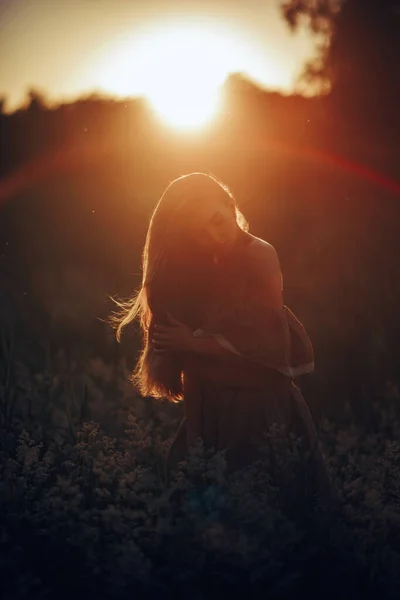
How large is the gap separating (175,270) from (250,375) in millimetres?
610

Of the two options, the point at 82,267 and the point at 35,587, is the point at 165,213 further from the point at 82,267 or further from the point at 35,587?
the point at 82,267

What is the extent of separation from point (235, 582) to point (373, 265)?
5.53m

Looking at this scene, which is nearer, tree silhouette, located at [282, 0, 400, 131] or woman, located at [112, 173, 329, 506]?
woman, located at [112, 173, 329, 506]

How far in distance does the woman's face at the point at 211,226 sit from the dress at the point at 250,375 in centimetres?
10

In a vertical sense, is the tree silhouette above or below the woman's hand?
above

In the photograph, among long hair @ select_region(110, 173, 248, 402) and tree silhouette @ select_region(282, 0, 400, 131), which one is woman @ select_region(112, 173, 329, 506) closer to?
long hair @ select_region(110, 173, 248, 402)

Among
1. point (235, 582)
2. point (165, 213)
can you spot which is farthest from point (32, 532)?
point (165, 213)

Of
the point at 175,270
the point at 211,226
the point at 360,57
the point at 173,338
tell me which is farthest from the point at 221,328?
the point at 360,57

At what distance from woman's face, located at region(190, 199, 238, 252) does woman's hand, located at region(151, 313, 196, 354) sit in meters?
0.41

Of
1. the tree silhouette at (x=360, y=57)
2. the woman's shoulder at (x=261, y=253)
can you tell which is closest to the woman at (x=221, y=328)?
the woman's shoulder at (x=261, y=253)

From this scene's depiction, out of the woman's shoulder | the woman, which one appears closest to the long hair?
the woman

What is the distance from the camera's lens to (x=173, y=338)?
4.34m

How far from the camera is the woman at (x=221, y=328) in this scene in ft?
14.0

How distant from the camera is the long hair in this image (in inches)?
169
